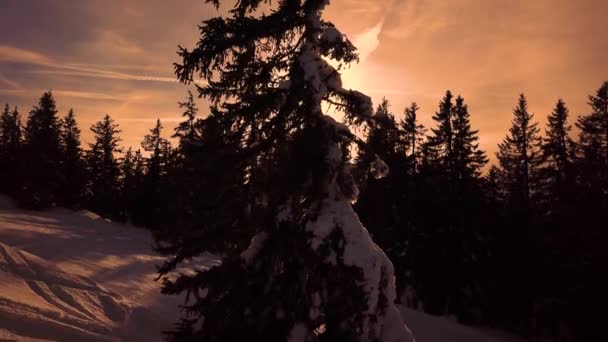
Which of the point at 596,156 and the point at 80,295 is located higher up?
the point at 596,156

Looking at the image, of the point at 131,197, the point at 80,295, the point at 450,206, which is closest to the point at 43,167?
the point at 131,197

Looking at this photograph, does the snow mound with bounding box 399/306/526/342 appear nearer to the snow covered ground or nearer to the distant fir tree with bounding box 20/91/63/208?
the snow covered ground

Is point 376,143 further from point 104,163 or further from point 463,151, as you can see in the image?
point 104,163

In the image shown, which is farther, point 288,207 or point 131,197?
point 131,197

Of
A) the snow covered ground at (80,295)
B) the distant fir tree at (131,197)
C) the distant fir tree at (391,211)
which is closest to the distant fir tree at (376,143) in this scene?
the snow covered ground at (80,295)

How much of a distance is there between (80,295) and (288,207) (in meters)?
9.65

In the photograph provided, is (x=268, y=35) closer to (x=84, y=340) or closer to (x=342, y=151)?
(x=342, y=151)

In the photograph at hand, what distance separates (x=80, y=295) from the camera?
1217 cm

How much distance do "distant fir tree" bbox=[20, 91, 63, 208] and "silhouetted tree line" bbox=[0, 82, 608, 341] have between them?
0.40ft

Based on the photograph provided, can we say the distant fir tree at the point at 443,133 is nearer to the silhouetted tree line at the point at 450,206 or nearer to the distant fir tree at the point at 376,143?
the silhouetted tree line at the point at 450,206

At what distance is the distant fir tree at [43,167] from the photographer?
115 ft

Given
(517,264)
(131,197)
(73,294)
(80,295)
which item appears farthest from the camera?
(131,197)

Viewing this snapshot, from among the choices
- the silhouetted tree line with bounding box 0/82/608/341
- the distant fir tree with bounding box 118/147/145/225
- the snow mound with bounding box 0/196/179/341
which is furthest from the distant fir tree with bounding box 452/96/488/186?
the distant fir tree with bounding box 118/147/145/225

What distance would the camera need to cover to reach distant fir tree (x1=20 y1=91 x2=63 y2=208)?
115ft
